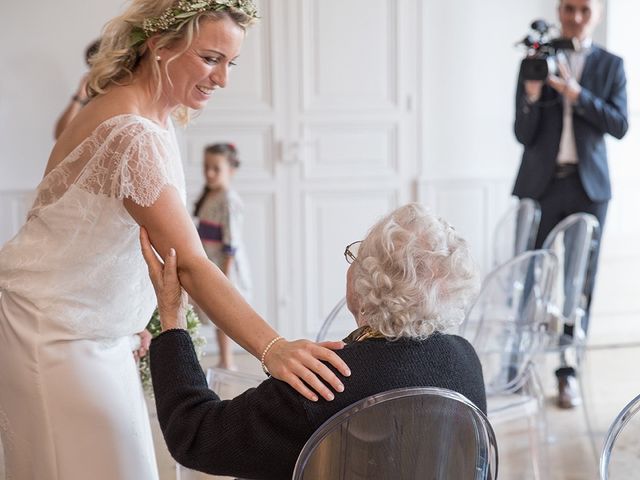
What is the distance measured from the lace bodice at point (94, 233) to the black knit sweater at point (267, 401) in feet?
0.93

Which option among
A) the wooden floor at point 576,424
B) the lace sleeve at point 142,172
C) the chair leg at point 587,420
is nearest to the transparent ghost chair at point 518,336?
the wooden floor at point 576,424

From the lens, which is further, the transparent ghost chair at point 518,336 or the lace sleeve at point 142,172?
the transparent ghost chair at point 518,336

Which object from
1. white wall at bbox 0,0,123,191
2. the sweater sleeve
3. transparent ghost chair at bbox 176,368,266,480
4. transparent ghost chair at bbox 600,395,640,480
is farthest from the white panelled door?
the sweater sleeve

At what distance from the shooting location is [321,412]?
1285mm

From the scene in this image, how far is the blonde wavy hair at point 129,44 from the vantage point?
5.30ft

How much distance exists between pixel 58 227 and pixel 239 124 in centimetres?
312

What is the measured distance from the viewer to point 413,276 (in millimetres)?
1350

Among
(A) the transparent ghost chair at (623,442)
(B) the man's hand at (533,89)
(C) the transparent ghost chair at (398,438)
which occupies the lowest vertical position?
(A) the transparent ghost chair at (623,442)

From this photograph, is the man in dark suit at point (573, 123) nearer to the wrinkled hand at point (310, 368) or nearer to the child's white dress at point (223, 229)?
the child's white dress at point (223, 229)

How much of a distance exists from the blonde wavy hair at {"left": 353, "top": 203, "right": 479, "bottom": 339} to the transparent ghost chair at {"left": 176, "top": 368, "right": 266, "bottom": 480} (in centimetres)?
56

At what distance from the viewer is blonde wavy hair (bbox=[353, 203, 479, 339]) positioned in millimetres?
1349

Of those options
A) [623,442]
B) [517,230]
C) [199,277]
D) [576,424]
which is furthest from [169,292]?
[517,230]

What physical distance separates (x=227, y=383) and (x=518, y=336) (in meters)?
1.52

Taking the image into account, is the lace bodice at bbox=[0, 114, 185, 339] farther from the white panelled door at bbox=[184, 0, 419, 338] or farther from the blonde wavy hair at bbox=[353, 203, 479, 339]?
the white panelled door at bbox=[184, 0, 419, 338]
